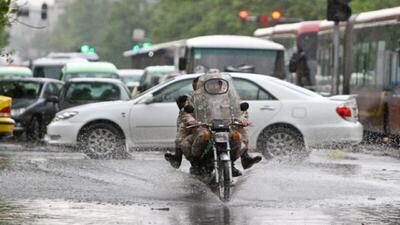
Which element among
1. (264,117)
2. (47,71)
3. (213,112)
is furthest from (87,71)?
(213,112)

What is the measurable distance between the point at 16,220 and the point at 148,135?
9419mm

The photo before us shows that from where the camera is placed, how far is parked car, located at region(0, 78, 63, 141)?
92.6ft

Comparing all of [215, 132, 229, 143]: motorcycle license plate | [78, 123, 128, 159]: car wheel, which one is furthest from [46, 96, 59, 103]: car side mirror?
→ [215, 132, 229, 143]: motorcycle license plate

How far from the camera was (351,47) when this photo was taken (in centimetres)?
3234

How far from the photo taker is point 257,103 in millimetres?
20703

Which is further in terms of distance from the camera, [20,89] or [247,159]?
[20,89]

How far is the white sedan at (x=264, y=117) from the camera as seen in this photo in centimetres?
2061

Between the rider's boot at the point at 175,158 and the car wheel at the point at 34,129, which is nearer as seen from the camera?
the rider's boot at the point at 175,158

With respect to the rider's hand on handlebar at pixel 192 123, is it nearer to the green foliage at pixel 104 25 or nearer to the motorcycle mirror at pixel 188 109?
the motorcycle mirror at pixel 188 109

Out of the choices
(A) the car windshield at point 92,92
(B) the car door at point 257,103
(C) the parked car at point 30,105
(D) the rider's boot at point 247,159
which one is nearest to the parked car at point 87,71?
(C) the parked car at point 30,105

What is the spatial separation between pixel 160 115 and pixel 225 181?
762cm

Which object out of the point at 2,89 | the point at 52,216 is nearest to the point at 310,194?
the point at 52,216

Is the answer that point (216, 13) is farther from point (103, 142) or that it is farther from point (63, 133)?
point (103, 142)

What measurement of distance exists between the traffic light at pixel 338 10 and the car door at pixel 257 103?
23.3ft
